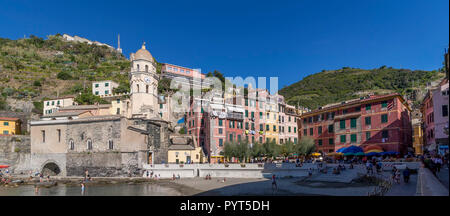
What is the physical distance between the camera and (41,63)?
10144 centimetres

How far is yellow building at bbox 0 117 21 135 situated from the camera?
179 feet

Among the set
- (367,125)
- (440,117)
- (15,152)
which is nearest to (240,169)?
(367,125)

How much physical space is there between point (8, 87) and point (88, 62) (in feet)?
99.8

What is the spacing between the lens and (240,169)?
3872cm

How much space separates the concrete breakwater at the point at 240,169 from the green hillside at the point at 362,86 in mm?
64452

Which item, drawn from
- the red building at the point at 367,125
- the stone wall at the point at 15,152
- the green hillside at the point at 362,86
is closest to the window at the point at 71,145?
the stone wall at the point at 15,152

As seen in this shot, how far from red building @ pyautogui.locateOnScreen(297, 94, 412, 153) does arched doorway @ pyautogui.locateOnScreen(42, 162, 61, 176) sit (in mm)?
42433

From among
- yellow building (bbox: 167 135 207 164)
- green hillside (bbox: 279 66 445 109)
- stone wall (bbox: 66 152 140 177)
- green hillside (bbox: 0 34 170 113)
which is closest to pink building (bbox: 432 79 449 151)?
yellow building (bbox: 167 135 207 164)

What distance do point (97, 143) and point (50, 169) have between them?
32.9ft

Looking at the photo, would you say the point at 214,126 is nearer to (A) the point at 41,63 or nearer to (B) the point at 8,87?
(B) the point at 8,87

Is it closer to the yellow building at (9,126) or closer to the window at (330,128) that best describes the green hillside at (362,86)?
the window at (330,128)

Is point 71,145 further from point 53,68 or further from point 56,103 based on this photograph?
point 53,68

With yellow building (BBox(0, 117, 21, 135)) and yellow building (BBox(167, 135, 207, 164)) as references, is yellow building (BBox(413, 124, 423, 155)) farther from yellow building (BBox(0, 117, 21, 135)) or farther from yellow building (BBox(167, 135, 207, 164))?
yellow building (BBox(0, 117, 21, 135))
